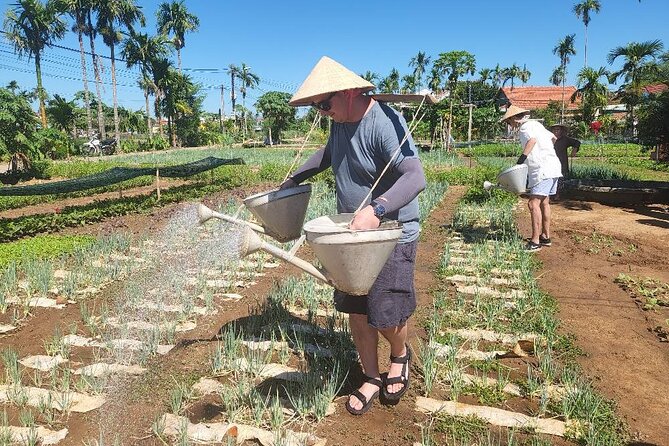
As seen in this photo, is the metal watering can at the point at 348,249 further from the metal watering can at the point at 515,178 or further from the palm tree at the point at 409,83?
the palm tree at the point at 409,83

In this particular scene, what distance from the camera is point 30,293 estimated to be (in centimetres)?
375

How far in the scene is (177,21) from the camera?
39.3m

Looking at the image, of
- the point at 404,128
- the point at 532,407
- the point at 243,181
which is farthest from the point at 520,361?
the point at 243,181

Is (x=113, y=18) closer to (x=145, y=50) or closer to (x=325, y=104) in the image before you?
(x=145, y=50)

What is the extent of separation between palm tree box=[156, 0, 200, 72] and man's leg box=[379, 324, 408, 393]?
135 feet

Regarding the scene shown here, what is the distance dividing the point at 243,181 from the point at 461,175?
5512 millimetres

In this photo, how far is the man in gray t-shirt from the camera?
1.89m

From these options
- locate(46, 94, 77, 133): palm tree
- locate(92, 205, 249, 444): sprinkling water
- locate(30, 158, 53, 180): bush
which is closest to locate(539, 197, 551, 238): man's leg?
locate(92, 205, 249, 444): sprinkling water

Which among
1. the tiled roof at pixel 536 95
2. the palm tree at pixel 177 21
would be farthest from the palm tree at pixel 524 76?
the palm tree at pixel 177 21

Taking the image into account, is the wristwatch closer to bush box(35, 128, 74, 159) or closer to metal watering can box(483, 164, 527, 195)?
metal watering can box(483, 164, 527, 195)

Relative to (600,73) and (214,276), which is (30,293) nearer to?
(214,276)

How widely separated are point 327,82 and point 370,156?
332 mm

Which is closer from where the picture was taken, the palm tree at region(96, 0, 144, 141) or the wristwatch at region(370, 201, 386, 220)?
the wristwatch at region(370, 201, 386, 220)

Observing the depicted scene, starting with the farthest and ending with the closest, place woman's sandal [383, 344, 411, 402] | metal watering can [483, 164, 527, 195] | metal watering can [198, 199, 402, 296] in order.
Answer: metal watering can [483, 164, 527, 195], woman's sandal [383, 344, 411, 402], metal watering can [198, 199, 402, 296]
